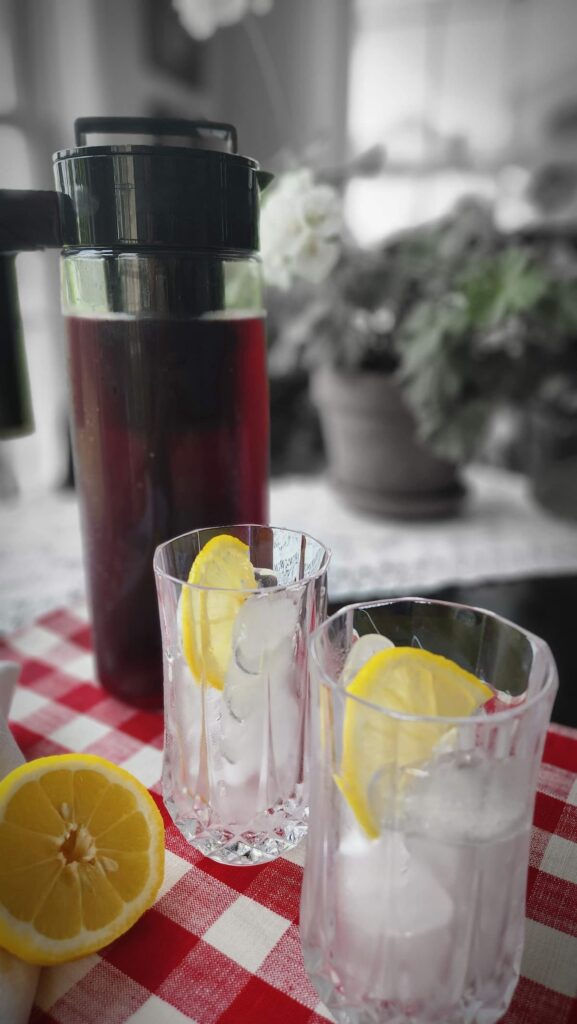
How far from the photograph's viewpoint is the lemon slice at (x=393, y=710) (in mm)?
247

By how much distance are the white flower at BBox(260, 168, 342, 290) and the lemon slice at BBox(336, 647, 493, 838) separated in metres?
0.40

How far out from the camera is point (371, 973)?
0.86 feet

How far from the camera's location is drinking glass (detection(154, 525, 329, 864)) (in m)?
0.33

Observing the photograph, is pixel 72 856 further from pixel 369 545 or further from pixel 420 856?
pixel 369 545

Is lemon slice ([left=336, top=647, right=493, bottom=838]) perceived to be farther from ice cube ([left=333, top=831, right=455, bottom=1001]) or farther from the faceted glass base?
the faceted glass base

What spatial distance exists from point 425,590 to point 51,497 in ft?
1.84

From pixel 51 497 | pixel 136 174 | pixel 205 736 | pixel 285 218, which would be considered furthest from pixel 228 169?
pixel 51 497

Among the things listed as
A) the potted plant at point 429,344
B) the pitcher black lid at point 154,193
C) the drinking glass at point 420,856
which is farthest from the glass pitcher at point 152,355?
the potted plant at point 429,344

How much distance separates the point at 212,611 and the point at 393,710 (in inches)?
4.3

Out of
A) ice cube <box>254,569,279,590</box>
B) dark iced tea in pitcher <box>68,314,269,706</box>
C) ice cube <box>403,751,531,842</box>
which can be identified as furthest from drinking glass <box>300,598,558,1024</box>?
dark iced tea in pitcher <box>68,314,269,706</box>

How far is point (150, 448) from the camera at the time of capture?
446 millimetres

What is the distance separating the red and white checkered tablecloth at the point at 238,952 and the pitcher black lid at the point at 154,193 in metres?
0.31

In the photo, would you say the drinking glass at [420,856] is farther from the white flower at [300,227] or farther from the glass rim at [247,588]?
the white flower at [300,227]

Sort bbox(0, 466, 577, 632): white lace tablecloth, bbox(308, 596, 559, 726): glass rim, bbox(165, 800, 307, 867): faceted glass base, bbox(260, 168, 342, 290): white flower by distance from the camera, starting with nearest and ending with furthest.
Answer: bbox(308, 596, 559, 726): glass rim < bbox(165, 800, 307, 867): faceted glass base < bbox(260, 168, 342, 290): white flower < bbox(0, 466, 577, 632): white lace tablecloth
